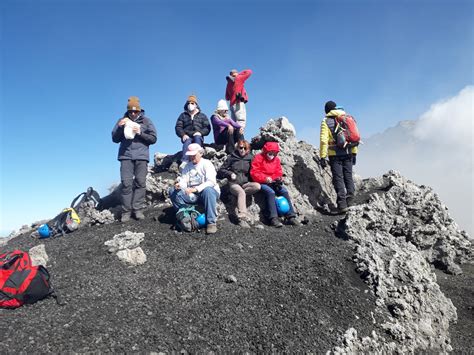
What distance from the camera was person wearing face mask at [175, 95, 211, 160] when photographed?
1318cm

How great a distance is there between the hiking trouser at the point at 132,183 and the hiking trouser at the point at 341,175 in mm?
7542

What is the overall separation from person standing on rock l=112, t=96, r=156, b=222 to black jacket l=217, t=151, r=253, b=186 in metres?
3.00

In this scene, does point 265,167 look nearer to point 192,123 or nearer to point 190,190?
point 190,190

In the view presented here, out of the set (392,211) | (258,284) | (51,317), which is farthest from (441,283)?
(51,317)

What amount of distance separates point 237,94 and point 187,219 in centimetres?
831

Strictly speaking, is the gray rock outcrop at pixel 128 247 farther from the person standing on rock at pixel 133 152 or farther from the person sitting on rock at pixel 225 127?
the person sitting on rock at pixel 225 127

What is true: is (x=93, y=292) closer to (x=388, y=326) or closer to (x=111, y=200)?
(x=388, y=326)

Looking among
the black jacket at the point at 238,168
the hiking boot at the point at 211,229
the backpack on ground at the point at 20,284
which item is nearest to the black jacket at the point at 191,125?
the black jacket at the point at 238,168

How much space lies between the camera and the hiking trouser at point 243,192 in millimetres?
10359

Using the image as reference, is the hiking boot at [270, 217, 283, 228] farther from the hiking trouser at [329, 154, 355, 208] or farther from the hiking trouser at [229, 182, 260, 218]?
the hiking trouser at [329, 154, 355, 208]

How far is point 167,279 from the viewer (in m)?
7.14

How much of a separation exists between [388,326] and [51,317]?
7.35 m

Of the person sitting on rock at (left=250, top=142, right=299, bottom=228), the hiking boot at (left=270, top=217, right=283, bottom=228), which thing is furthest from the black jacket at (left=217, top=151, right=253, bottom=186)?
the hiking boot at (left=270, top=217, right=283, bottom=228)

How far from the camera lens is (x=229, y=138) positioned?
13.8m
